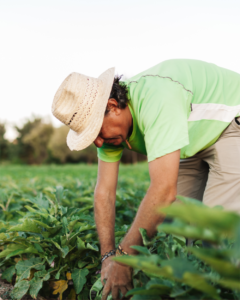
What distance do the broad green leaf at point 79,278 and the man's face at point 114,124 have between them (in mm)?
873

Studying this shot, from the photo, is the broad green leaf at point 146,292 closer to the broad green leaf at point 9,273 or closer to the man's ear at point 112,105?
the man's ear at point 112,105

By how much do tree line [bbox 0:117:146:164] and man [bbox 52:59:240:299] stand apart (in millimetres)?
35998

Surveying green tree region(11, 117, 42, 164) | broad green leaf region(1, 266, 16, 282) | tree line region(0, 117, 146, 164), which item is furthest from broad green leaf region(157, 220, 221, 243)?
green tree region(11, 117, 42, 164)

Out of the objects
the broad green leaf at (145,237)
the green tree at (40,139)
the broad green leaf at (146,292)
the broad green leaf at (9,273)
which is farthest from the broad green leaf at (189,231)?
the green tree at (40,139)

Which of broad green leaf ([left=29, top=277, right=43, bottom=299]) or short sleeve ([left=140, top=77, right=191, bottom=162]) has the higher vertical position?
short sleeve ([left=140, top=77, right=191, bottom=162])

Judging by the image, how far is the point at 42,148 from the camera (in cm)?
4938

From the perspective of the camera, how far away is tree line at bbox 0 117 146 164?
43.1m

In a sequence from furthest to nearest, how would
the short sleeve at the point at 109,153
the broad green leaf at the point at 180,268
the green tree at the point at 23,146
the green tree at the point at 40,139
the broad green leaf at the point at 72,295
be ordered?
the green tree at the point at 23,146
the green tree at the point at 40,139
the short sleeve at the point at 109,153
the broad green leaf at the point at 72,295
the broad green leaf at the point at 180,268

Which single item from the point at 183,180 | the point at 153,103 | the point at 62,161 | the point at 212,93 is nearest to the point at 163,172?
the point at 153,103

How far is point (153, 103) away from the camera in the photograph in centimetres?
185

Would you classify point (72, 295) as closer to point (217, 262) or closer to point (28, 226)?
point (28, 226)

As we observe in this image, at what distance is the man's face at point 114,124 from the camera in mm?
2109

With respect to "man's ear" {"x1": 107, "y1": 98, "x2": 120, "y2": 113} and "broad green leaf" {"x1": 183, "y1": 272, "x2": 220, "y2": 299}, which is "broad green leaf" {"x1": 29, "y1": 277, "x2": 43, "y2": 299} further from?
"broad green leaf" {"x1": 183, "y1": 272, "x2": 220, "y2": 299}

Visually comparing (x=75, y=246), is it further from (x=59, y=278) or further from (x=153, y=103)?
(x=153, y=103)
